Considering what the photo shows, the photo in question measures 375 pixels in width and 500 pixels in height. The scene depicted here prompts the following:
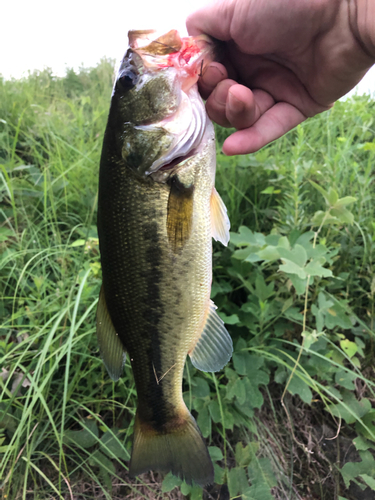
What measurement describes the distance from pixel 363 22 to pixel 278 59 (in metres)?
0.43

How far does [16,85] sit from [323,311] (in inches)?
176

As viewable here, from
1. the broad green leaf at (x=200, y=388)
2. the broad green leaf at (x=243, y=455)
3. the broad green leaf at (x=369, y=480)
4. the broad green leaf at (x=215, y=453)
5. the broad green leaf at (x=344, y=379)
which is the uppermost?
the broad green leaf at (x=200, y=388)

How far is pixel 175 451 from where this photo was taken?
1.28 meters

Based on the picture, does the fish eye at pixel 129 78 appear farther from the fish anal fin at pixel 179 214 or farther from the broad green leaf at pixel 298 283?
the broad green leaf at pixel 298 283

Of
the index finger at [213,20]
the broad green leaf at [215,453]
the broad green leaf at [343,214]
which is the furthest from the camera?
the broad green leaf at [343,214]

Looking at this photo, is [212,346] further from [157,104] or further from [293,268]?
[157,104]

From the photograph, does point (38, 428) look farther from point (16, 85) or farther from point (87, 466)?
point (16, 85)

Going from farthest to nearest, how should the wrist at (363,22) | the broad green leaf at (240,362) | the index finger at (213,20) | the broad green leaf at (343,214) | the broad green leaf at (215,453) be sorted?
1. the broad green leaf at (343,214)
2. the broad green leaf at (240,362)
3. the broad green leaf at (215,453)
4. the index finger at (213,20)
5. the wrist at (363,22)

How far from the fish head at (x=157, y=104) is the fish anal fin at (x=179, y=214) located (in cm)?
8

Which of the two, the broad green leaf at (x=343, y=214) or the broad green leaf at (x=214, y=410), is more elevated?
the broad green leaf at (x=343, y=214)

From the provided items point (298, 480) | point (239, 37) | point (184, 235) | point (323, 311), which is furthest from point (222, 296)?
point (239, 37)

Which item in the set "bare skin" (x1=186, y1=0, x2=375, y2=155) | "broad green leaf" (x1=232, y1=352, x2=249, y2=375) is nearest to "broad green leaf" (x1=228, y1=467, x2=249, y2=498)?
"broad green leaf" (x1=232, y1=352, x2=249, y2=375)

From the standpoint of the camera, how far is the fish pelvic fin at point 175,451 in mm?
1227

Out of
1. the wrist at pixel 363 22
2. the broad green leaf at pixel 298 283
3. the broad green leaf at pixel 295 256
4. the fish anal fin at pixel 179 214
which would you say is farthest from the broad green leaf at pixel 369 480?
the wrist at pixel 363 22
